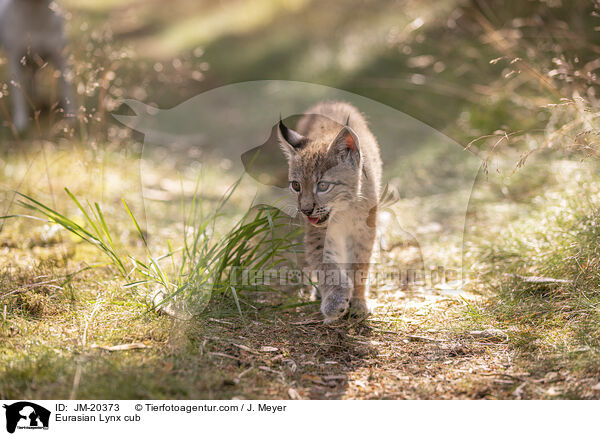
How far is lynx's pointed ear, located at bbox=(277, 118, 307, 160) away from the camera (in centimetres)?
346

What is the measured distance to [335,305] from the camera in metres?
3.23

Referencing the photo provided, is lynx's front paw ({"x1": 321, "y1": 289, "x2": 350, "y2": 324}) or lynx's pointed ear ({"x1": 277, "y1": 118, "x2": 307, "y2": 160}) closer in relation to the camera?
lynx's front paw ({"x1": 321, "y1": 289, "x2": 350, "y2": 324})

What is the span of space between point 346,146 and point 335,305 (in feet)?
3.26

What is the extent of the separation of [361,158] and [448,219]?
200 cm

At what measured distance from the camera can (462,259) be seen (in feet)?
13.6

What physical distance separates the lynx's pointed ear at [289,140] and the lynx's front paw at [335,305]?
3.22 ft

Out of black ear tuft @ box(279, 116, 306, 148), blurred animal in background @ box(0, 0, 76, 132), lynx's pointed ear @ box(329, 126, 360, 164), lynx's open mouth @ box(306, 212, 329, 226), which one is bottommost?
lynx's open mouth @ box(306, 212, 329, 226)

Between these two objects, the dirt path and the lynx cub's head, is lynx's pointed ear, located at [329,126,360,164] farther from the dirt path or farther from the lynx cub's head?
the dirt path

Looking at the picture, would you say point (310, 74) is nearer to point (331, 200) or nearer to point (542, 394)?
point (331, 200)
